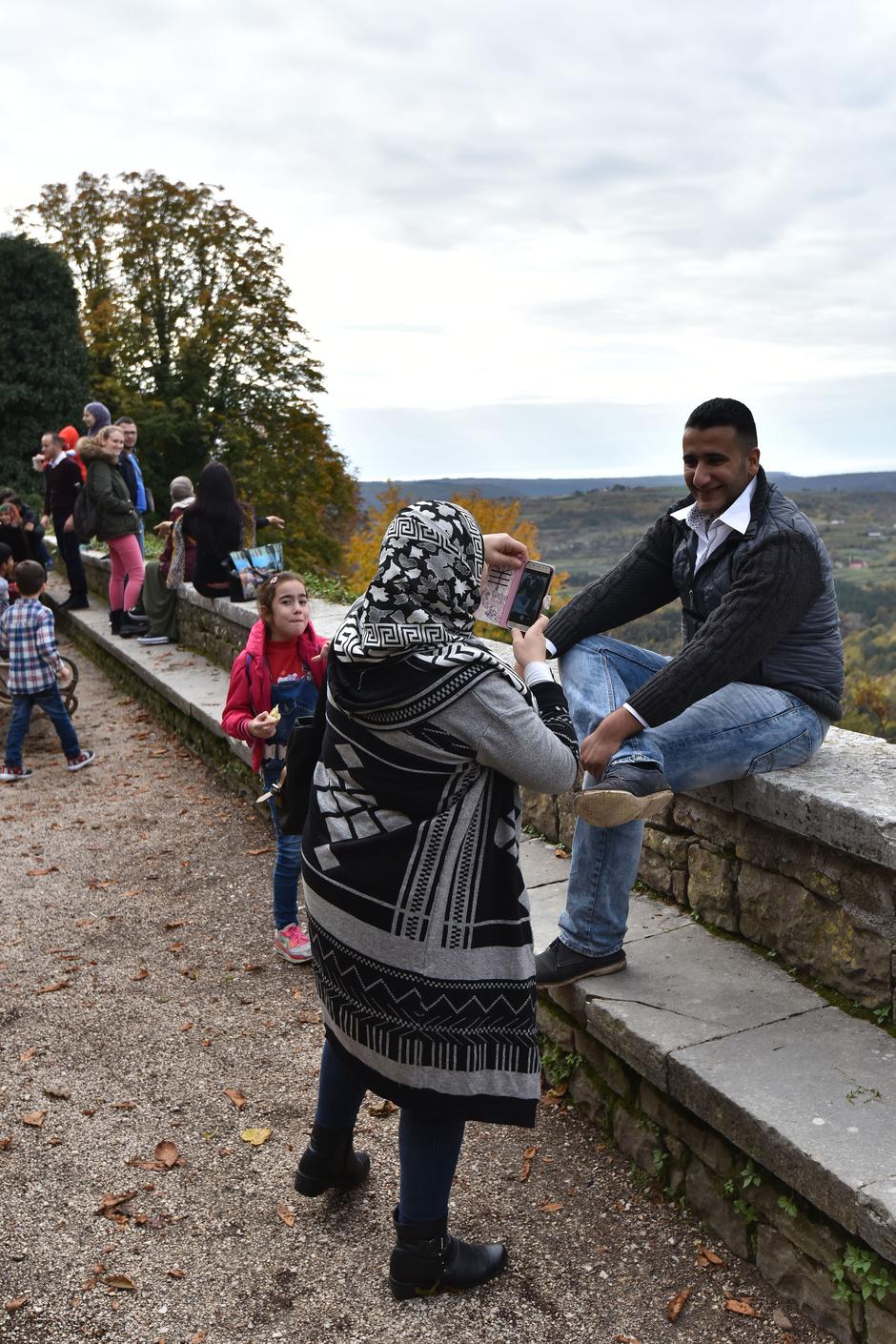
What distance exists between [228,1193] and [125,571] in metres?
8.33

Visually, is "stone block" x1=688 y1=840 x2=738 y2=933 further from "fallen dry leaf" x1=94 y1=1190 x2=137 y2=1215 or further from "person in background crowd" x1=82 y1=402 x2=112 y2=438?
"person in background crowd" x1=82 y1=402 x2=112 y2=438

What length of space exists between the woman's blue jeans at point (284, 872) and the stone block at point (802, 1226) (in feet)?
7.88

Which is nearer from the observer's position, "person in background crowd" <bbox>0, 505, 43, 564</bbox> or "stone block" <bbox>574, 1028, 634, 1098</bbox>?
"stone block" <bbox>574, 1028, 634, 1098</bbox>

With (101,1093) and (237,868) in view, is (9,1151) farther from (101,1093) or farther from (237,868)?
(237,868)

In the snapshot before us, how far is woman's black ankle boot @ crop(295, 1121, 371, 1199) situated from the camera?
10.1 ft

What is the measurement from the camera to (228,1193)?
131 inches

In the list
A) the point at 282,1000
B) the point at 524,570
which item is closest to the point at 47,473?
the point at 282,1000

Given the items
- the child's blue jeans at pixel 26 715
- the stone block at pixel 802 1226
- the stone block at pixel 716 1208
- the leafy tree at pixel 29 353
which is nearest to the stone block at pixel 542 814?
the stone block at pixel 716 1208

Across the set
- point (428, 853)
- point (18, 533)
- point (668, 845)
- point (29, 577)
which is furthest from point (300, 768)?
point (18, 533)

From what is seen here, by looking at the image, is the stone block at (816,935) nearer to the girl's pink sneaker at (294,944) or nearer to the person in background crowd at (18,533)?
the girl's pink sneaker at (294,944)

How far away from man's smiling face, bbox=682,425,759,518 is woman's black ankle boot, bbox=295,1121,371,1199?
217 cm

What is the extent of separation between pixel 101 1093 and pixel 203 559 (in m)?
5.76

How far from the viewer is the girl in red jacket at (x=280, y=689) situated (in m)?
4.72

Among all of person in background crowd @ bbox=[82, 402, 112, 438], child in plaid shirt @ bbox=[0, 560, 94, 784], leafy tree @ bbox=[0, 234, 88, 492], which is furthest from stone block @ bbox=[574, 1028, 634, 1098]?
leafy tree @ bbox=[0, 234, 88, 492]
